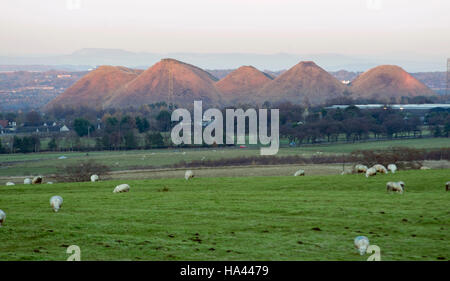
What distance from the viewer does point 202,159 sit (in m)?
68.5

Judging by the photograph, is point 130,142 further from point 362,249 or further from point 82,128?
point 362,249

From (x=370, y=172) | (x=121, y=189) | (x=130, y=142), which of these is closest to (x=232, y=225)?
(x=121, y=189)

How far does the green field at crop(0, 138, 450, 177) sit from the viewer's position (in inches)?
2539

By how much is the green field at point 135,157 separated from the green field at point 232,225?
41239mm

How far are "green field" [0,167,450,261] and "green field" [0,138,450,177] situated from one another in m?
41.2

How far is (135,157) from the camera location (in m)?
74.9

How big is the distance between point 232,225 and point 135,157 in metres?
59.6

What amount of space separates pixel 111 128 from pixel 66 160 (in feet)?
117

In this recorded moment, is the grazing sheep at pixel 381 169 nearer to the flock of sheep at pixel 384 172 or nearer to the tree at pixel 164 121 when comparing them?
the flock of sheep at pixel 384 172

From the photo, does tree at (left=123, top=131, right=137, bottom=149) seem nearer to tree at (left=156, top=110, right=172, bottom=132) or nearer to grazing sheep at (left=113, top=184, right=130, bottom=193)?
tree at (left=156, top=110, right=172, bottom=132)

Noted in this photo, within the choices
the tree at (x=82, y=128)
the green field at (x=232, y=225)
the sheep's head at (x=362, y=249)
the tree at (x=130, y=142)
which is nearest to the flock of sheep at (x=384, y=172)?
the green field at (x=232, y=225)

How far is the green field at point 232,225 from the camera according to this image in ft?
43.5

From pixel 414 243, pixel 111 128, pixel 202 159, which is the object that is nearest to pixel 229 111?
pixel 111 128
